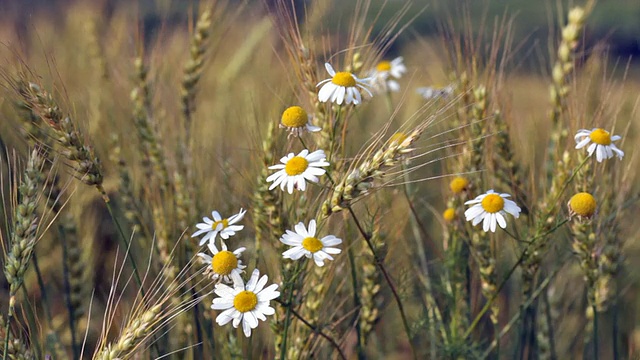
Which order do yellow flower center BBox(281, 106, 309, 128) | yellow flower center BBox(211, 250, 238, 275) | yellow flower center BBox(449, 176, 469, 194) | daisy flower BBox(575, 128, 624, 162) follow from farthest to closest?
yellow flower center BBox(449, 176, 469, 194) < daisy flower BBox(575, 128, 624, 162) < yellow flower center BBox(281, 106, 309, 128) < yellow flower center BBox(211, 250, 238, 275)

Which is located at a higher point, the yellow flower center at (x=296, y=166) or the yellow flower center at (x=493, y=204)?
the yellow flower center at (x=493, y=204)

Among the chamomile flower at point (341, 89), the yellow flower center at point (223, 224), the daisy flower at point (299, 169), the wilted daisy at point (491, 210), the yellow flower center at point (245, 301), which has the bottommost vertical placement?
the yellow flower center at point (245, 301)

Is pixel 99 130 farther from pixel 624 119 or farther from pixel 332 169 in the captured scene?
pixel 624 119

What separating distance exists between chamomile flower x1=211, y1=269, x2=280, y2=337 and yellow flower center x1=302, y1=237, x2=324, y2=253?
97 mm

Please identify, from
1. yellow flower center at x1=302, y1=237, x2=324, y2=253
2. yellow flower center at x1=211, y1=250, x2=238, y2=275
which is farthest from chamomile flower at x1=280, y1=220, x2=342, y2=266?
yellow flower center at x1=211, y1=250, x2=238, y2=275

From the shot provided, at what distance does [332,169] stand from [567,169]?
62 centimetres

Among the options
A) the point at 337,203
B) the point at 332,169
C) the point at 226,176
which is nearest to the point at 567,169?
the point at 332,169

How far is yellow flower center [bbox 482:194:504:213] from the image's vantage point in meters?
1.34

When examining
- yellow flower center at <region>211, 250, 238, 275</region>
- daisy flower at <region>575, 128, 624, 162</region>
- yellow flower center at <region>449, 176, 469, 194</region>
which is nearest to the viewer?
yellow flower center at <region>211, 250, 238, 275</region>

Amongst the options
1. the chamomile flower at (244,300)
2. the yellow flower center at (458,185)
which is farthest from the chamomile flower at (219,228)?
the yellow flower center at (458,185)

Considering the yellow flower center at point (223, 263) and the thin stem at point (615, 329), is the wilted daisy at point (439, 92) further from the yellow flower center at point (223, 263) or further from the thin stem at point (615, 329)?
the thin stem at point (615, 329)

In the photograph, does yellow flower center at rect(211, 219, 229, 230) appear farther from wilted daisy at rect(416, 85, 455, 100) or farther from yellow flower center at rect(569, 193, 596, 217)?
yellow flower center at rect(569, 193, 596, 217)

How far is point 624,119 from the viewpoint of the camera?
3.67 metres

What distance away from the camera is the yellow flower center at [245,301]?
1.20 metres
